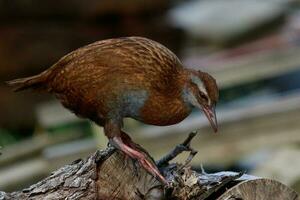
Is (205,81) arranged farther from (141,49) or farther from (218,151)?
(218,151)

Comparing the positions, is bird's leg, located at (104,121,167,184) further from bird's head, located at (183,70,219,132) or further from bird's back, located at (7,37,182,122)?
bird's head, located at (183,70,219,132)

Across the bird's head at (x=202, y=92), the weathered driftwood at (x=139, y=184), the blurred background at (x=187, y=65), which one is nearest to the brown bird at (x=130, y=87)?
the bird's head at (x=202, y=92)

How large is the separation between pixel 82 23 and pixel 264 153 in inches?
193

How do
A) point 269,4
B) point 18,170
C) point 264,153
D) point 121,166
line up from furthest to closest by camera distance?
point 269,4 → point 264,153 → point 18,170 → point 121,166

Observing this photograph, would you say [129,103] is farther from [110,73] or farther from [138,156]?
[138,156]

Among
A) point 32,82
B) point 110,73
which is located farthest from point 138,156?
point 32,82

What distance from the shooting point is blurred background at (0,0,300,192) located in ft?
25.3

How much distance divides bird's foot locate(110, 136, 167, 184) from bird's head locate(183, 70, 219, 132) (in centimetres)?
33

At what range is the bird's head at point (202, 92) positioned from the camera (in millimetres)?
4527

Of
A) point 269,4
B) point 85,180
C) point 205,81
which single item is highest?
point 205,81

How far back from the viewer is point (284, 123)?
784 cm

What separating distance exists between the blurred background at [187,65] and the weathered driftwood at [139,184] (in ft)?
1.84

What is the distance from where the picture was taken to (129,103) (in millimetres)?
4508

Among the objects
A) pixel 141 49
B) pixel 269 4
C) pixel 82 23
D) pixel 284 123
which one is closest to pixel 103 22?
pixel 82 23
